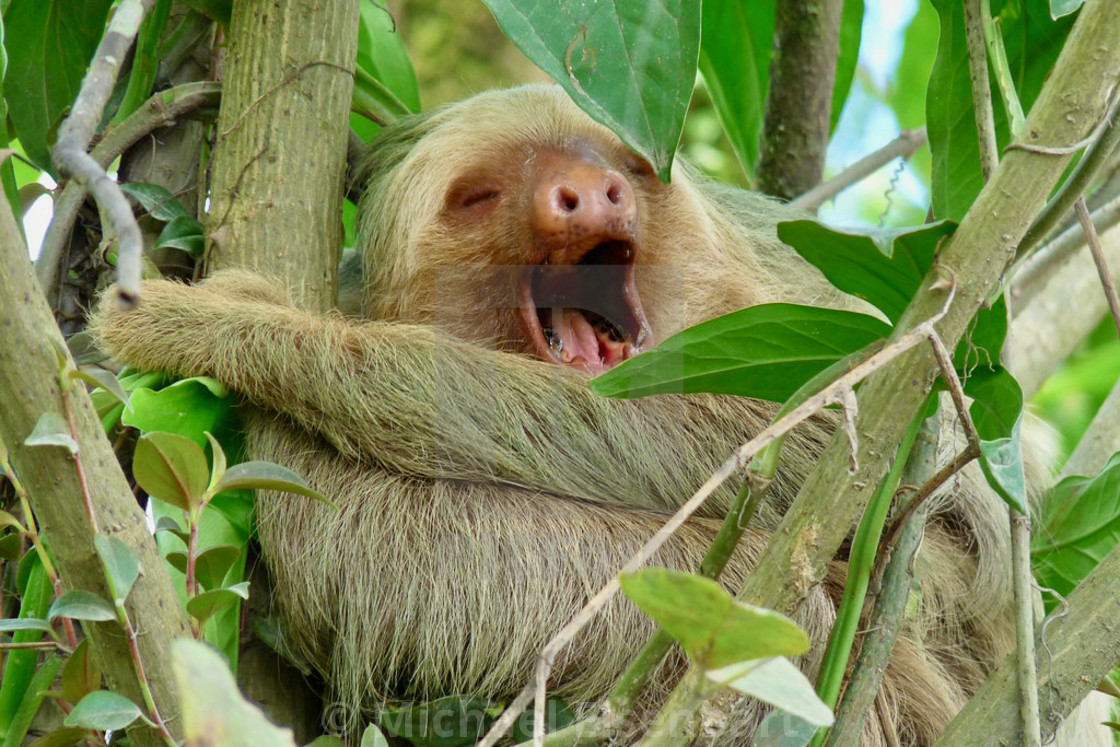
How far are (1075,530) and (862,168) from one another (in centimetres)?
129

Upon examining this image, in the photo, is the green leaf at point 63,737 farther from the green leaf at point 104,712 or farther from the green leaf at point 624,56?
the green leaf at point 624,56

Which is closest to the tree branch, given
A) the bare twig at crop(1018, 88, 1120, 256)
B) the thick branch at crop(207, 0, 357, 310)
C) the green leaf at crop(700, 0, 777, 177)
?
the bare twig at crop(1018, 88, 1120, 256)

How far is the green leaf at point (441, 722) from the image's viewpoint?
1758 mm

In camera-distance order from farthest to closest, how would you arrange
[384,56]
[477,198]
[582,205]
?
[384,56]
[477,198]
[582,205]

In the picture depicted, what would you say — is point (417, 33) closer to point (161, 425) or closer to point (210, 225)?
point (210, 225)

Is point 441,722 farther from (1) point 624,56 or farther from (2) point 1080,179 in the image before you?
(2) point 1080,179

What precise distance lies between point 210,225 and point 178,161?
0.25 metres

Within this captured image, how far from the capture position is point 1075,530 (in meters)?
2.11

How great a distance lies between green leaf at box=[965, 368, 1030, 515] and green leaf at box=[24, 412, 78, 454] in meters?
0.93

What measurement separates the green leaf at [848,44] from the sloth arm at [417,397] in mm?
1378

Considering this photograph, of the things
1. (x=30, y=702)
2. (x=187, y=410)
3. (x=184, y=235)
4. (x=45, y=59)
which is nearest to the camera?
(x=30, y=702)

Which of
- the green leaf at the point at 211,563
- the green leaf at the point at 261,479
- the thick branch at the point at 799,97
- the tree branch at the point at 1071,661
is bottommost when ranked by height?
the green leaf at the point at 211,563

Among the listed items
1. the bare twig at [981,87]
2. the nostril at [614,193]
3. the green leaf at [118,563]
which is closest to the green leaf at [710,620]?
the green leaf at [118,563]

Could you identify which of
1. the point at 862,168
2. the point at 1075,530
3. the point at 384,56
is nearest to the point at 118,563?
the point at 1075,530
